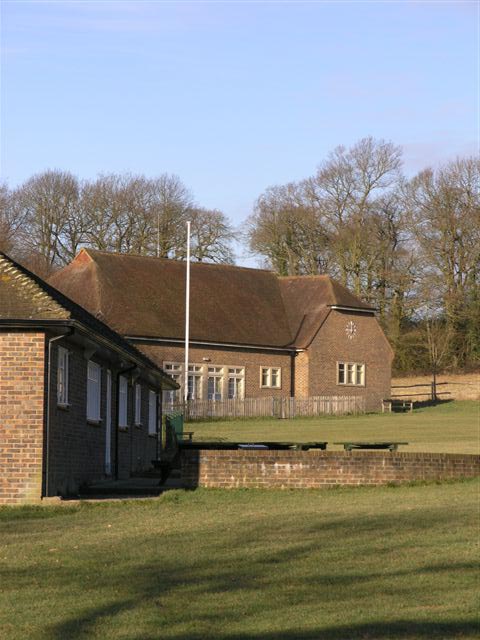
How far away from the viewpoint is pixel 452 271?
73.8 metres

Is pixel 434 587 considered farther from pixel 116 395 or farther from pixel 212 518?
pixel 116 395

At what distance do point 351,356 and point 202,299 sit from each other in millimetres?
8754

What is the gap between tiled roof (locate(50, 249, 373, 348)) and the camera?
59.8 metres

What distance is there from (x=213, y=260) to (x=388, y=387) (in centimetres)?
1811

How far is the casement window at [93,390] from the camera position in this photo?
25.5 meters

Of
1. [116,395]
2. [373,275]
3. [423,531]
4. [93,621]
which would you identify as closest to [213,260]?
[373,275]

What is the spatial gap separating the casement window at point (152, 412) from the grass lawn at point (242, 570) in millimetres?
16106

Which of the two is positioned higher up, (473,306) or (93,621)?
(473,306)

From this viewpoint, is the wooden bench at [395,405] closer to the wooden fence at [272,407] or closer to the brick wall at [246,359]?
the wooden fence at [272,407]

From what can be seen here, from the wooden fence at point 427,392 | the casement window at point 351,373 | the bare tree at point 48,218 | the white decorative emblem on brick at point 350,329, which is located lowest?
the wooden fence at point 427,392

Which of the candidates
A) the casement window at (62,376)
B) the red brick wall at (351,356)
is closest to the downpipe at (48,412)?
the casement window at (62,376)

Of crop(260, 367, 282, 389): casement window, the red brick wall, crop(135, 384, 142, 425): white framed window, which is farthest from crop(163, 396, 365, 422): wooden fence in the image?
crop(135, 384, 142, 425): white framed window

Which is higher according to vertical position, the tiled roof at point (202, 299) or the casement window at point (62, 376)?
the tiled roof at point (202, 299)

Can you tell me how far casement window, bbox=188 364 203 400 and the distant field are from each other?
1864 cm
